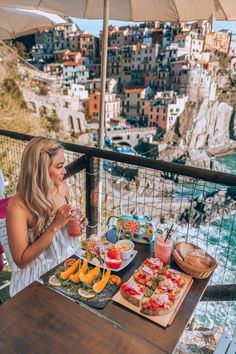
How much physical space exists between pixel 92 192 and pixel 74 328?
1684mm

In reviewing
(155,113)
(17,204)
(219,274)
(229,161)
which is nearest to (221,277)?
(17,204)

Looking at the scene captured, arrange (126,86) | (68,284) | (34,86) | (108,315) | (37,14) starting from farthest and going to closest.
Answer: (126,86)
(34,86)
(37,14)
(68,284)
(108,315)

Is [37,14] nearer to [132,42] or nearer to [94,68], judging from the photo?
[94,68]

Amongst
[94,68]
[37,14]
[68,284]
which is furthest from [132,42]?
[68,284]

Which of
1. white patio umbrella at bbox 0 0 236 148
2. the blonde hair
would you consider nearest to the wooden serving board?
the blonde hair

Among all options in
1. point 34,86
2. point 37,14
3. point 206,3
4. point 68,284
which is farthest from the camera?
point 34,86

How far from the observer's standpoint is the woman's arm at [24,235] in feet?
4.66

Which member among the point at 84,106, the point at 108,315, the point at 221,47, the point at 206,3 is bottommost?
the point at 84,106

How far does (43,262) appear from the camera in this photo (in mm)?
1606

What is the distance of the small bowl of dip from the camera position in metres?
1.50

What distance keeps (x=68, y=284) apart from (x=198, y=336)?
2030mm

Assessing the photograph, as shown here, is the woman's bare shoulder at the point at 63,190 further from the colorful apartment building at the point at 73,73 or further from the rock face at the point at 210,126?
the rock face at the point at 210,126

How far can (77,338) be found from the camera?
0.96 m

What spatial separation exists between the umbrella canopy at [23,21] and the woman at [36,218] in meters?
2.78
